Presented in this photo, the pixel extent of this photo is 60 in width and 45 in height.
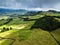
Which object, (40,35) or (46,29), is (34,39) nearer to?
(40,35)

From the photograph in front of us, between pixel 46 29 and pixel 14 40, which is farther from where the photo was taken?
pixel 46 29

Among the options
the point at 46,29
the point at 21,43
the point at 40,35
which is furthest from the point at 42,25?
the point at 21,43

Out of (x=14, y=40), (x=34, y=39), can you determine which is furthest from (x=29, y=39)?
(x=14, y=40)

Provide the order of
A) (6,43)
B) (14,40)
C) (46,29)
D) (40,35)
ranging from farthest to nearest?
(46,29) → (40,35) → (14,40) → (6,43)

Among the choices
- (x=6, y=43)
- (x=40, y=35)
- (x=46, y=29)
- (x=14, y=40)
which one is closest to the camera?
(x=6, y=43)

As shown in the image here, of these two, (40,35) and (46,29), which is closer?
(40,35)

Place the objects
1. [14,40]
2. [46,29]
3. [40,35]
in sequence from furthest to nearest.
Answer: [46,29]
[40,35]
[14,40]

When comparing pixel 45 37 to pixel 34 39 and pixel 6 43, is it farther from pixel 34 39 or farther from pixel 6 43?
pixel 6 43

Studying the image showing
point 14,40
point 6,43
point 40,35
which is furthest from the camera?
point 40,35
